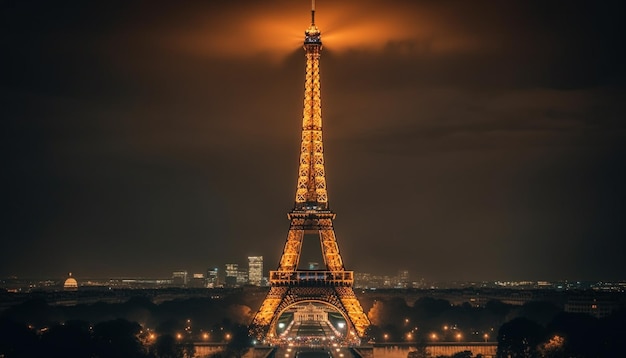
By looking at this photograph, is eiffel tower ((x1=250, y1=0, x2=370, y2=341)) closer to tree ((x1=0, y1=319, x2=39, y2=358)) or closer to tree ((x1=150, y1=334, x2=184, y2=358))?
tree ((x1=150, y1=334, x2=184, y2=358))

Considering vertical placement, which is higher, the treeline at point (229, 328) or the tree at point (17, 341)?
the treeline at point (229, 328)

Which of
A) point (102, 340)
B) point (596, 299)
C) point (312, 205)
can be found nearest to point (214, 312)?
point (312, 205)

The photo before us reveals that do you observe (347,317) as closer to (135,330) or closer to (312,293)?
(312,293)

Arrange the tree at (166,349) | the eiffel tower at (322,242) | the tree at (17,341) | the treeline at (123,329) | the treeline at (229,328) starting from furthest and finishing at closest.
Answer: the eiffel tower at (322,242)
the tree at (166,349)
the treeline at (229,328)
the treeline at (123,329)
the tree at (17,341)

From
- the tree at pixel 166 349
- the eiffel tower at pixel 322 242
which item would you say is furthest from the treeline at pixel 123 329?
the eiffel tower at pixel 322 242

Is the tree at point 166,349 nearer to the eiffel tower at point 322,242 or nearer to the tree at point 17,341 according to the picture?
the tree at point 17,341

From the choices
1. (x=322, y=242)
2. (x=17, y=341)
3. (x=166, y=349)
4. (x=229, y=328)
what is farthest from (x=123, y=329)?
(x=229, y=328)

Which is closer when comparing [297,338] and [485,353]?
[485,353]

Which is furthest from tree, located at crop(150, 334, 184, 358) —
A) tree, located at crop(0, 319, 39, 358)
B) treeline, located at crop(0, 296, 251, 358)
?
tree, located at crop(0, 319, 39, 358)
